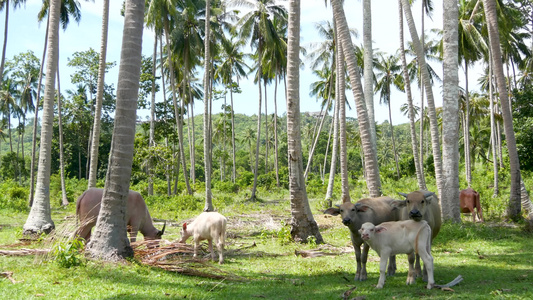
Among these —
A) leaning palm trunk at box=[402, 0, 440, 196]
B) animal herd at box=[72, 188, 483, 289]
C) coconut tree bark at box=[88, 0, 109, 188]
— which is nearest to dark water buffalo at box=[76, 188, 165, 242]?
animal herd at box=[72, 188, 483, 289]

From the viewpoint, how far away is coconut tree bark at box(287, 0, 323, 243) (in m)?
11.5

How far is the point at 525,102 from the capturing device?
25953mm

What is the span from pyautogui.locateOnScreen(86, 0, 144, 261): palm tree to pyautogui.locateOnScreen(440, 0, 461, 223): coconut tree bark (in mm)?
9052

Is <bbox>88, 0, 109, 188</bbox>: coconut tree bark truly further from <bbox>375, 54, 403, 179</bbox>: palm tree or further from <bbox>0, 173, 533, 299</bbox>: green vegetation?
<bbox>375, 54, 403, 179</bbox>: palm tree

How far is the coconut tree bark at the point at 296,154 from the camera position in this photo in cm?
1151

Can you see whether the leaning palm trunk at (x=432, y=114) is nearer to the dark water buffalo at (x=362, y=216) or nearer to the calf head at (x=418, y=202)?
the dark water buffalo at (x=362, y=216)

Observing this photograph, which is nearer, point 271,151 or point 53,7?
point 53,7

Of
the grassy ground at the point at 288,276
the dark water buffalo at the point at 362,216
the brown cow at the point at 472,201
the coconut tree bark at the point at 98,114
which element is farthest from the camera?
the coconut tree bark at the point at 98,114

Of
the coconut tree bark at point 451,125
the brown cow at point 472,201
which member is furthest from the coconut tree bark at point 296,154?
the brown cow at point 472,201

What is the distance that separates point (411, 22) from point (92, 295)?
13.4 metres

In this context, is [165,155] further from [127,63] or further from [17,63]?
[17,63]

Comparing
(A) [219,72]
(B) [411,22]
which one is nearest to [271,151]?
(A) [219,72]

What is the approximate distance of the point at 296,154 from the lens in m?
11.8

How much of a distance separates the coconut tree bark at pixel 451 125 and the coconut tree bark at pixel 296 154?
14.0 ft
